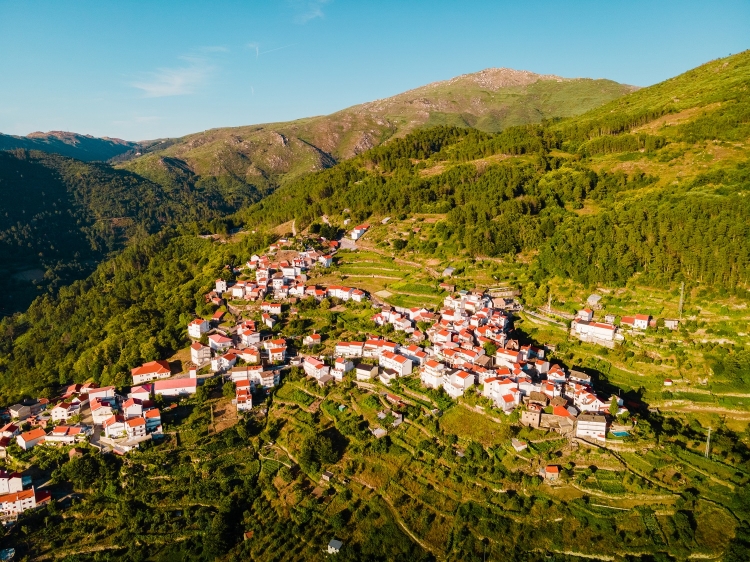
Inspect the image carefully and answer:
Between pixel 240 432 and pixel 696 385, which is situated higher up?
pixel 696 385

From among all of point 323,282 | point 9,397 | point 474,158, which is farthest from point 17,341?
point 474,158

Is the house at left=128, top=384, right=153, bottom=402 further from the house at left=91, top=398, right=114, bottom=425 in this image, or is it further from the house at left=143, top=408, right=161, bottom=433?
the house at left=143, top=408, right=161, bottom=433

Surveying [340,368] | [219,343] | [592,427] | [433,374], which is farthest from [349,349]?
[592,427]

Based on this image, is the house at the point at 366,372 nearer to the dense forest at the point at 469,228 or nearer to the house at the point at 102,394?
the house at the point at 102,394

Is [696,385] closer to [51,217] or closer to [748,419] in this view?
[748,419]

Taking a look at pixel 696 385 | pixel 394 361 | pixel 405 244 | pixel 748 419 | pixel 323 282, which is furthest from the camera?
pixel 405 244

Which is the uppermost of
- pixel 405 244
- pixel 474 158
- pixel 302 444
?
pixel 474 158
